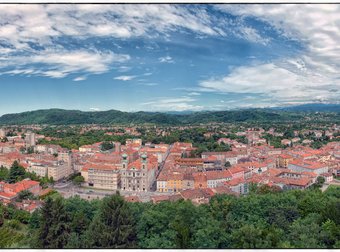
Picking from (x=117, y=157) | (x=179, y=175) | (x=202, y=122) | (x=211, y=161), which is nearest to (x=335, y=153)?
(x=211, y=161)

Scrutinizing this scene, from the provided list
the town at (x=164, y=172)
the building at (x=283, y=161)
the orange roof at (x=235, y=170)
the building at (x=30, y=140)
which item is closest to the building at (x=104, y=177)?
the town at (x=164, y=172)

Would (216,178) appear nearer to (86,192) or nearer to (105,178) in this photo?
(105,178)

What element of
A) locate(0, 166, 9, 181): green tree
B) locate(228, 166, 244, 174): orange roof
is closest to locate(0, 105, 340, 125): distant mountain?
locate(228, 166, 244, 174): orange roof

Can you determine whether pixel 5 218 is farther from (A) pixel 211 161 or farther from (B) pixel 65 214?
(A) pixel 211 161

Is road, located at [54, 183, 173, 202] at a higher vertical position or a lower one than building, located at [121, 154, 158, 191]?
lower

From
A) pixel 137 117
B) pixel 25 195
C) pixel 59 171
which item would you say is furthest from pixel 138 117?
pixel 25 195

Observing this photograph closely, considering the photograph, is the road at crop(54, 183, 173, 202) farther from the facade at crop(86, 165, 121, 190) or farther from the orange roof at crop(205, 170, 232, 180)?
the orange roof at crop(205, 170, 232, 180)
